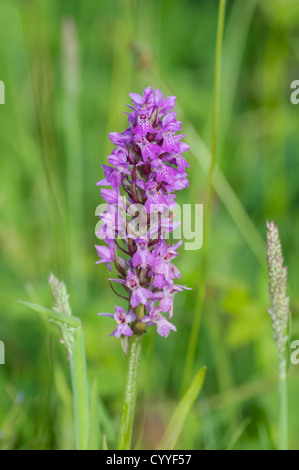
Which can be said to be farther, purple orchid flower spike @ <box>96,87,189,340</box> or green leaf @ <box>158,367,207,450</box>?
green leaf @ <box>158,367,207,450</box>

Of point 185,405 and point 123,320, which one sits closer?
point 123,320

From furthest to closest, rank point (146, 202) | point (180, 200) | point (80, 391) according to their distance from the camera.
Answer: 1. point (180, 200)
2. point (80, 391)
3. point (146, 202)

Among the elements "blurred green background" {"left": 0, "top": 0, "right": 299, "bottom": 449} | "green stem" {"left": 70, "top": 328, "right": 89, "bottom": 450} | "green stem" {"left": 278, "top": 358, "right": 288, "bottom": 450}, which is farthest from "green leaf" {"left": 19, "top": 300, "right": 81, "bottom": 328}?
"green stem" {"left": 278, "top": 358, "right": 288, "bottom": 450}

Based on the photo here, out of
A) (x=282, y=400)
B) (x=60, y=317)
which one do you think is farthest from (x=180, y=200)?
(x=60, y=317)

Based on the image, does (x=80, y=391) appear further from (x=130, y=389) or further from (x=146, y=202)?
(x=146, y=202)

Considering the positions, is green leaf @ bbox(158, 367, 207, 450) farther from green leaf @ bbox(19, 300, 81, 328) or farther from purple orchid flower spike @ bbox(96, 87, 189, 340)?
green leaf @ bbox(19, 300, 81, 328)
